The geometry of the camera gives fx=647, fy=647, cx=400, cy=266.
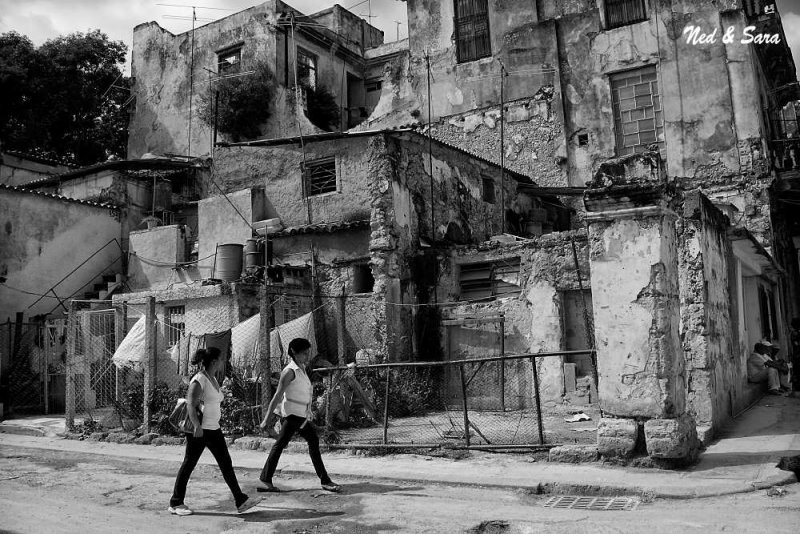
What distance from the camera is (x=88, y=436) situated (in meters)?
11.9

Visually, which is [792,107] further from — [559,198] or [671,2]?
[559,198]

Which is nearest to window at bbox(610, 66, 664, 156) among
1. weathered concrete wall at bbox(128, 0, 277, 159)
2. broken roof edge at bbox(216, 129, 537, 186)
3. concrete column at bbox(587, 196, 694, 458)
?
broken roof edge at bbox(216, 129, 537, 186)

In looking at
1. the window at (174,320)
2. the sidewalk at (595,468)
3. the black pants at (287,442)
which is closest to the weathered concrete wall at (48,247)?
the window at (174,320)

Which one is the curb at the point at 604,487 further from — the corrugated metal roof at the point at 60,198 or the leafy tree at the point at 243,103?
the leafy tree at the point at 243,103

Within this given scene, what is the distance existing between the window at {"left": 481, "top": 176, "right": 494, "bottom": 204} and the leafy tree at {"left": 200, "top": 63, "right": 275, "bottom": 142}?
12847 millimetres

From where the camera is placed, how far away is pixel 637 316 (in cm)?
729

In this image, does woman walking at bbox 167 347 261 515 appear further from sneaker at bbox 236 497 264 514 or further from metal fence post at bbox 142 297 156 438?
metal fence post at bbox 142 297 156 438

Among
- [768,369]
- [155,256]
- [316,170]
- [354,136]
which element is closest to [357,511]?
[768,369]

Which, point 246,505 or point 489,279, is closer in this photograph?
point 246,505

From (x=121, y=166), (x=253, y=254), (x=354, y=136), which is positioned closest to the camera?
(x=354, y=136)

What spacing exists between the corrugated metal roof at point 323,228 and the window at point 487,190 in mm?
4449

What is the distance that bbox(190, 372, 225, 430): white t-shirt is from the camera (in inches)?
249
